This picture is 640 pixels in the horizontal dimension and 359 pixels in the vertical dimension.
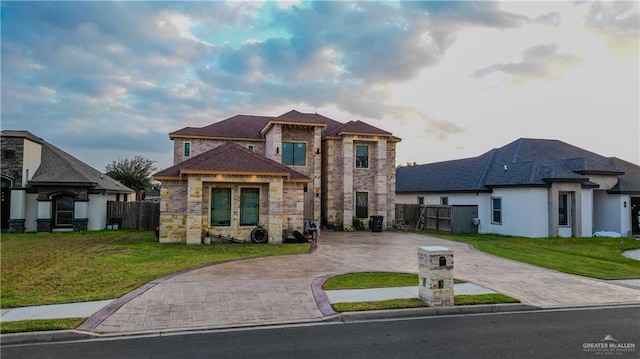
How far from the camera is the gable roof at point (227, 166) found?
1773 cm

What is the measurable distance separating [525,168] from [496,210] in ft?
10.4

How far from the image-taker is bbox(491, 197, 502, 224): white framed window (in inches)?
953

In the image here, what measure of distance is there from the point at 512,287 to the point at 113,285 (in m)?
10.3

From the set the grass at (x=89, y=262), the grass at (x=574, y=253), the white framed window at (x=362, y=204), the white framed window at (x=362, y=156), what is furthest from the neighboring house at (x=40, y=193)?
the grass at (x=574, y=253)

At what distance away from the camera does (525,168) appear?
23547mm

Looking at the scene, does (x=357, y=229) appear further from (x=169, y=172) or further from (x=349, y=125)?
(x=169, y=172)

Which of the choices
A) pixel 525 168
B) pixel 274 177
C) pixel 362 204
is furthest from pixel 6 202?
pixel 525 168

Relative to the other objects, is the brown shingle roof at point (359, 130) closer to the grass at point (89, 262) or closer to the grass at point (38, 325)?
the grass at point (89, 262)

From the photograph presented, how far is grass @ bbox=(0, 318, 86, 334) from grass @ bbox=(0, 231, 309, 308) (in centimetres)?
140

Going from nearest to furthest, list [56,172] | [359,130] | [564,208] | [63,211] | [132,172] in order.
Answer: [564,208], [63,211], [56,172], [359,130], [132,172]

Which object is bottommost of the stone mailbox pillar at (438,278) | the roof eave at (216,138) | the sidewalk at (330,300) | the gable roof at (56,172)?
the sidewalk at (330,300)

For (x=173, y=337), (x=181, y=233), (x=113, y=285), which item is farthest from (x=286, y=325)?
(x=181, y=233)

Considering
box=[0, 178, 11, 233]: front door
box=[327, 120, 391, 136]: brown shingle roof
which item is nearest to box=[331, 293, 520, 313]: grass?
box=[327, 120, 391, 136]: brown shingle roof

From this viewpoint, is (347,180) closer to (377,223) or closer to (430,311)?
(377,223)
